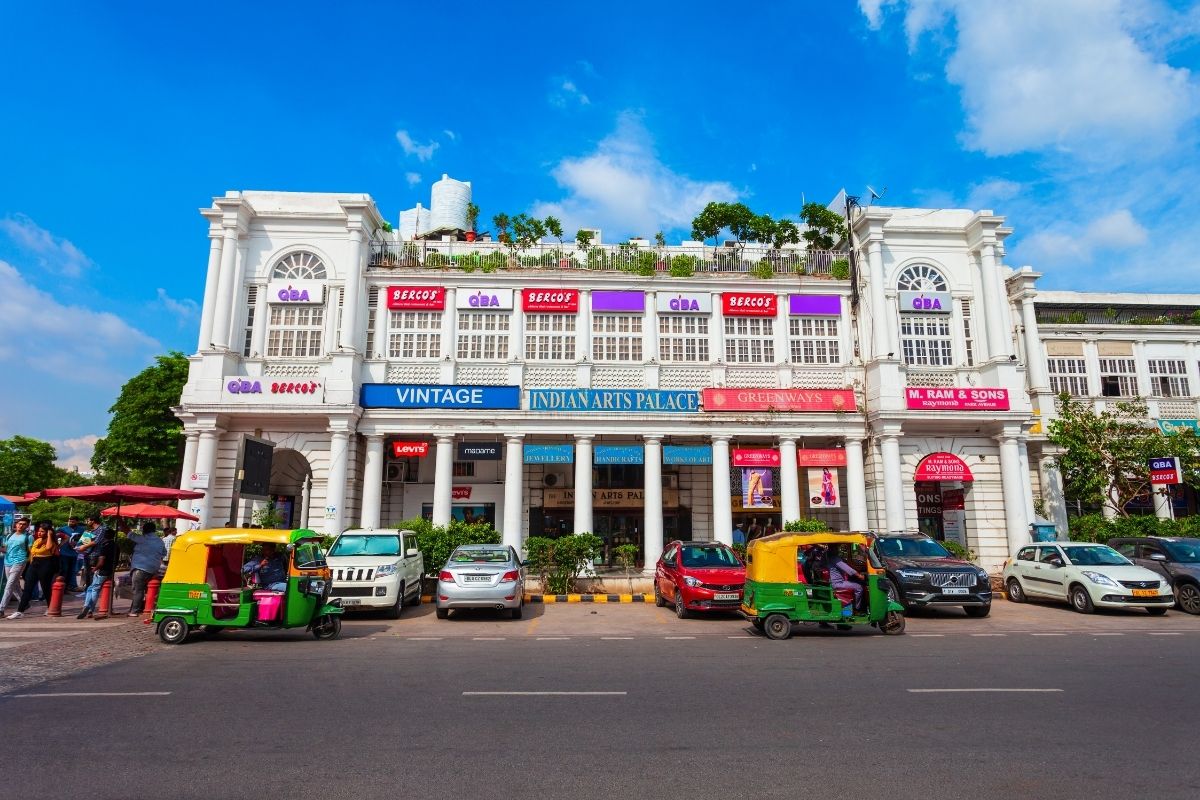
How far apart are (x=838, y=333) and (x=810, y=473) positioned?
567 centimetres

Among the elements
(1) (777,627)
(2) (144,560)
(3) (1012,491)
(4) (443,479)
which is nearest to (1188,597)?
(3) (1012,491)

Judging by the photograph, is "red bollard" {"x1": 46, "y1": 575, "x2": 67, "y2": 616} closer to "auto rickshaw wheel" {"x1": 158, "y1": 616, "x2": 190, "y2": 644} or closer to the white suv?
"auto rickshaw wheel" {"x1": 158, "y1": 616, "x2": 190, "y2": 644}

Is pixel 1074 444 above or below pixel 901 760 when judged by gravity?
above

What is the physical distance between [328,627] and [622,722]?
742 centimetres

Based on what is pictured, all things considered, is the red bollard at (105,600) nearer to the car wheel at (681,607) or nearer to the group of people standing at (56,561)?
the group of people standing at (56,561)

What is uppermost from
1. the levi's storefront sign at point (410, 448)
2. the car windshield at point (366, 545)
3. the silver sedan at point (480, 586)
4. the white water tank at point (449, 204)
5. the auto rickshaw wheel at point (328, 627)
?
the white water tank at point (449, 204)

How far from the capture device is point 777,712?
6688 millimetres

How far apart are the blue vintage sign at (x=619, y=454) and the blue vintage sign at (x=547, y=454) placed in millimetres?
1069

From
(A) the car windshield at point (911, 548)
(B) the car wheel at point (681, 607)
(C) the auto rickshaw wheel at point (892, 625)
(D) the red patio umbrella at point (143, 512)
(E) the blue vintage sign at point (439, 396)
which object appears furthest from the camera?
(E) the blue vintage sign at point (439, 396)

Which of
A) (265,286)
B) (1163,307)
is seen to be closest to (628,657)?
(265,286)

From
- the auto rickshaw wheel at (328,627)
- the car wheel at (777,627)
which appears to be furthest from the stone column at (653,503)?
the auto rickshaw wheel at (328,627)

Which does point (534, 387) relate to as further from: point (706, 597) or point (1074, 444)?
point (1074, 444)

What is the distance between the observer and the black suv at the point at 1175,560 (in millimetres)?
15625

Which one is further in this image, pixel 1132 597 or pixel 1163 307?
pixel 1163 307
